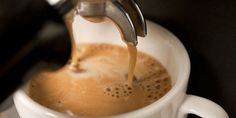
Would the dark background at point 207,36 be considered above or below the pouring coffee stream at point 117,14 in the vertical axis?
below

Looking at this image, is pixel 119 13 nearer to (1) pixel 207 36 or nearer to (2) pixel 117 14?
(2) pixel 117 14

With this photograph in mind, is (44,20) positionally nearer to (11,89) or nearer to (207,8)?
(11,89)

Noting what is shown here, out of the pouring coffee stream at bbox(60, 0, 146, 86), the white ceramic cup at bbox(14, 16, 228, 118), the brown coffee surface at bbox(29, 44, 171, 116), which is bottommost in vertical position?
the brown coffee surface at bbox(29, 44, 171, 116)

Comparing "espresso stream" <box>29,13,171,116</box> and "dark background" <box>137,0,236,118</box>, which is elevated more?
"dark background" <box>137,0,236,118</box>

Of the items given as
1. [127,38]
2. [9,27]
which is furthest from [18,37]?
[127,38]

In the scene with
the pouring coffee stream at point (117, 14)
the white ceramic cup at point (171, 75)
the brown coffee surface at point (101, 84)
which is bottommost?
the brown coffee surface at point (101, 84)

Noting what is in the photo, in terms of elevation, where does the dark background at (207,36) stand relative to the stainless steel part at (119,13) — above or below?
below
